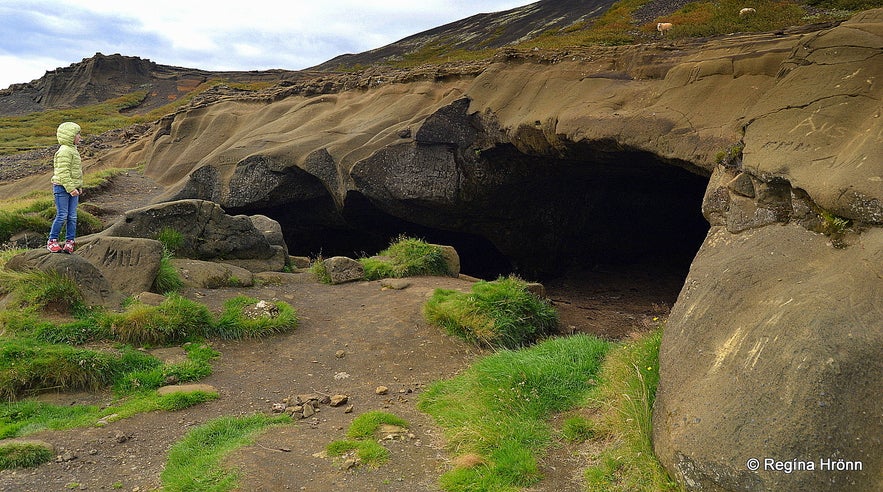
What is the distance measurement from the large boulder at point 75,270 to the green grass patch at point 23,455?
370cm

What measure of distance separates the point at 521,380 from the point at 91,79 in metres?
67.4

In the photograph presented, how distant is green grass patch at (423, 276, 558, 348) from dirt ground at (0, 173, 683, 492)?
0.77 ft

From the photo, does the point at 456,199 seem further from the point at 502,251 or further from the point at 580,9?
the point at 580,9

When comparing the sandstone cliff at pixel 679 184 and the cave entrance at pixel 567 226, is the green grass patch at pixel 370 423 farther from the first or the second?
the cave entrance at pixel 567 226

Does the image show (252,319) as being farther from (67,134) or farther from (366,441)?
(366,441)

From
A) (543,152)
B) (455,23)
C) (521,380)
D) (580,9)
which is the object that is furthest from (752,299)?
(455,23)

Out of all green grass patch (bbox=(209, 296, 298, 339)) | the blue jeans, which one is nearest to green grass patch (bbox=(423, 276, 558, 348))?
green grass patch (bbox=(209, 296, 298, 339))

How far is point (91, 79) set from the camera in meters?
60.7

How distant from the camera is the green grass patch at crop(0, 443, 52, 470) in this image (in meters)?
5.00

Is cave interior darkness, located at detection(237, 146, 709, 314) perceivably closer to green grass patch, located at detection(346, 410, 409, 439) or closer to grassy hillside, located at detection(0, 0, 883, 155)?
grassy hillside, located at detection(0, 0, 883, 155)

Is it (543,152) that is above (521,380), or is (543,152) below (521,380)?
above

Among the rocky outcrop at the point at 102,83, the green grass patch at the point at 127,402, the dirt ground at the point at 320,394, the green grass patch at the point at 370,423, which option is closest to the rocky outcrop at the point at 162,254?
the dirt ground at the point at 320,394

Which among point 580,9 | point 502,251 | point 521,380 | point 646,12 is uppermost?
point 580,9

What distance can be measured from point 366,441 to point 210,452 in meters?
1.32
